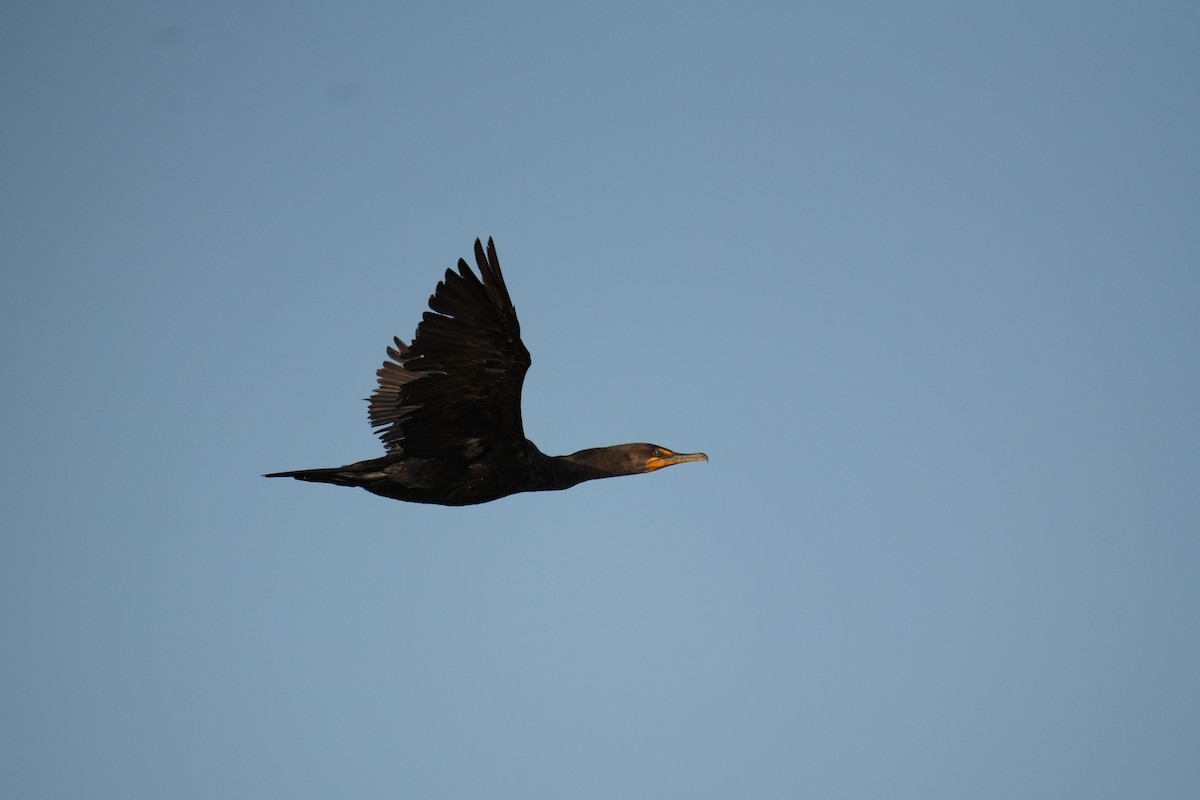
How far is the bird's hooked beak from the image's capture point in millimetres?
15352

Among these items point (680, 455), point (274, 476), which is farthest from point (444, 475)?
point (680, 455)

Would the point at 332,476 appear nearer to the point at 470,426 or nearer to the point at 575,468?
the point at 470,426

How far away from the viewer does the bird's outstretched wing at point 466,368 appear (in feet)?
43.2

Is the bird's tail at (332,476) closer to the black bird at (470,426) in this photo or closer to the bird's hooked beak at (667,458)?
the black bird at (470,426)

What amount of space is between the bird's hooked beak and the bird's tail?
3401mm

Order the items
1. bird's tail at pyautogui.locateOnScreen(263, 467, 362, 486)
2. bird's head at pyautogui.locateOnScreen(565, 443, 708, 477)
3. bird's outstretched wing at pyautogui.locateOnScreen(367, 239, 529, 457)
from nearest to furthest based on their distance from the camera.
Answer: bird's outstretched wing at pyautogui.locateOnScreen(367, 239, 529, 457) → bird's tail at pyautogui.locateOnScreen(263, 467, 362, 486) → bird's head at pyautogui.locateOnScreen(565, 443, 708, 477)

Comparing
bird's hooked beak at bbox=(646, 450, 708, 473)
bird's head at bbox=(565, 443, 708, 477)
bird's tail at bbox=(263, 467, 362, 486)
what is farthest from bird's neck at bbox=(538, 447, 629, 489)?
bird's tail at bbox=(263, 467, 362, 486)

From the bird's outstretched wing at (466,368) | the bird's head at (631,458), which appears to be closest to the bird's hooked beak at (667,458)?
the bird's head at (631,458)

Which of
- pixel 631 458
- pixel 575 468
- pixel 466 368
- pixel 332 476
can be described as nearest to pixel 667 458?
pixel 631 458

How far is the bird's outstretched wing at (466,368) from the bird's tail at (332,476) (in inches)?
26.5

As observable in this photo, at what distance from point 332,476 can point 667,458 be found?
387 centimetres

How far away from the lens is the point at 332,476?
47.4ft

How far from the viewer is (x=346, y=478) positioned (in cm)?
1447

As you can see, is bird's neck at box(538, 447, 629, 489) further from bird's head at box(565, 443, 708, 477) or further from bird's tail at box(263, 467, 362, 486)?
bird's tail at box(263, 467, 362, 486)
